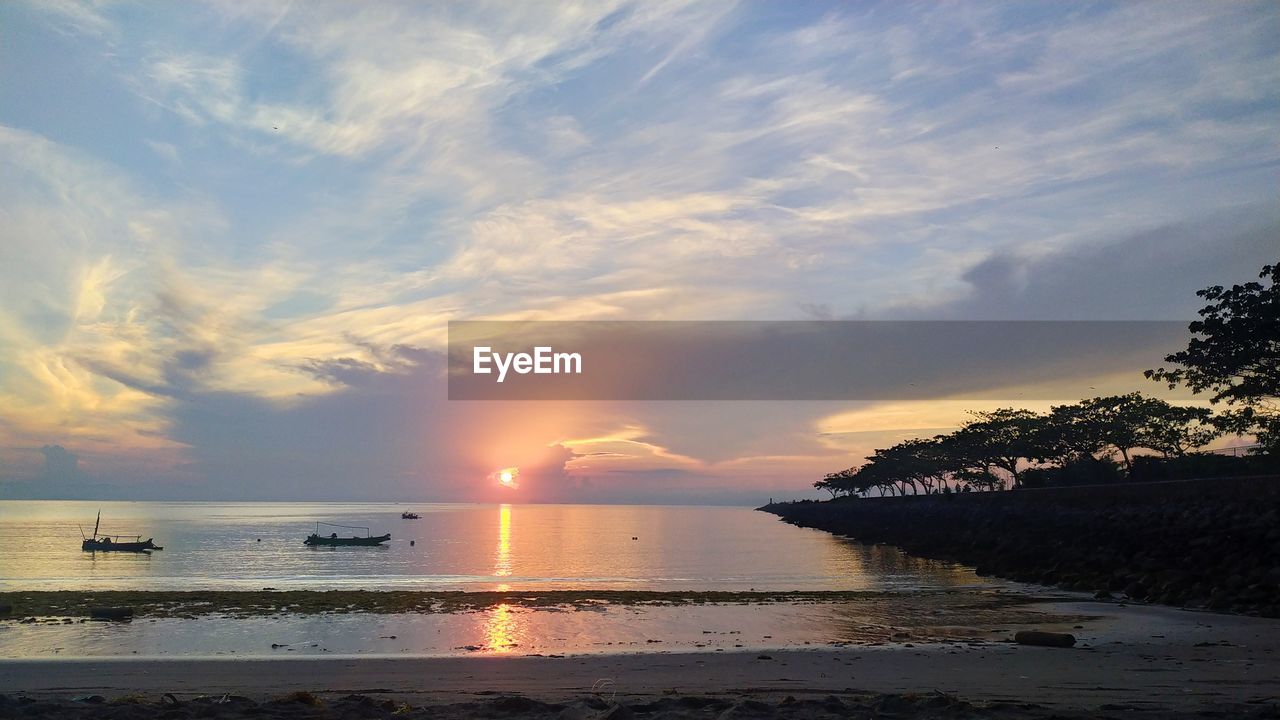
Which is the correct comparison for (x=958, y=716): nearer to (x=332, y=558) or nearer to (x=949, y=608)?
(x=949, y=608)

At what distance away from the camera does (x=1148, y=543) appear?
39500 mm

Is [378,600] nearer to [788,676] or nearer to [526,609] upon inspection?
[526,609]

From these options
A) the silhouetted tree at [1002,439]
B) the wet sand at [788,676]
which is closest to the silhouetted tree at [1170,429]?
the silhouetted tree at [1002,439]

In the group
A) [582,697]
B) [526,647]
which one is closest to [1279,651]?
[582,697]

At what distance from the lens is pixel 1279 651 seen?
60.0ft

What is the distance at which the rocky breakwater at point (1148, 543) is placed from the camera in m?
30.2

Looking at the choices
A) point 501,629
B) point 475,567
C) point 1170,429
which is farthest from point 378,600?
point 1170,429

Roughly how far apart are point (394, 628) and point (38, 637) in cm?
1059

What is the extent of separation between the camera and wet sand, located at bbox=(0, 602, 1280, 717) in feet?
44.3

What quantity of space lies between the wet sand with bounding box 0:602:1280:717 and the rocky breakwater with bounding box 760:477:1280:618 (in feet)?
28.2

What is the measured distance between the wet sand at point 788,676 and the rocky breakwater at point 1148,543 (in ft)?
28.2

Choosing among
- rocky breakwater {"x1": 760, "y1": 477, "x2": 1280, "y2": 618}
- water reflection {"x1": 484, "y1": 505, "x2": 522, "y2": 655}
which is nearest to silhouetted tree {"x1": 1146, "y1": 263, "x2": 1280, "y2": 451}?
rocky breakwater {"x1": 760, "y1": 477, "x2": 1280, "y2": 618}

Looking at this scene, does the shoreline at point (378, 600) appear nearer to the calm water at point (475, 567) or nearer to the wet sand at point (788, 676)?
the calm water at point (475, 567)

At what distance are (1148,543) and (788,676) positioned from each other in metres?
31.8
